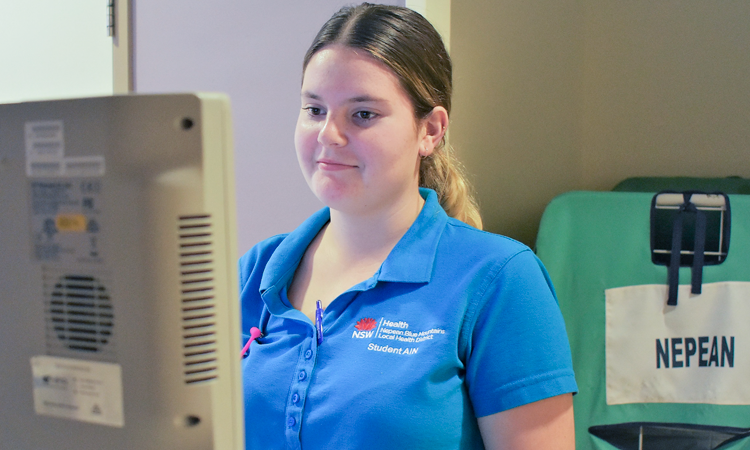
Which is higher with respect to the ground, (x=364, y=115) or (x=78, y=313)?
(x=364, y=115)

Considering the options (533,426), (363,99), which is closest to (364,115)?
(363,99)

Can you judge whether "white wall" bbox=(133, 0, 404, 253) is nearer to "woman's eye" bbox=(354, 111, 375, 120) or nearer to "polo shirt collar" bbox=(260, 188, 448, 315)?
"polo shirt collar" bbox=(260, 188, 448, 315)

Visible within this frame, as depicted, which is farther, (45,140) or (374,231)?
(374,231)

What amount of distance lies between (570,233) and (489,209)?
282mm

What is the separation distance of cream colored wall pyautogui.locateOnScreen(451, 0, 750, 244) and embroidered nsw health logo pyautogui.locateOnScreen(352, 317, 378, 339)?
711mm

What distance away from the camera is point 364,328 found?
102cm

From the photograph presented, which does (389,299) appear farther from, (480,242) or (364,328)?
(480,242)

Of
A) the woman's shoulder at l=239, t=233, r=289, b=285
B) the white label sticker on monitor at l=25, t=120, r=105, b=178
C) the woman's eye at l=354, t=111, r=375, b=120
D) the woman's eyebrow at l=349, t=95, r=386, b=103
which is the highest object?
the woman's eyebrow at l=349, t=95, r=386, b=103

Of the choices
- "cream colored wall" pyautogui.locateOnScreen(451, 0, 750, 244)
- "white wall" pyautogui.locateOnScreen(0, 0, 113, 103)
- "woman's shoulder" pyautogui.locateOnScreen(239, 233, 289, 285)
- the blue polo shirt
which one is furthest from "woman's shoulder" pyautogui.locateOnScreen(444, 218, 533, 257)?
"white wall" pyautogui.locateOnScreen(0, 0, 113, 103)

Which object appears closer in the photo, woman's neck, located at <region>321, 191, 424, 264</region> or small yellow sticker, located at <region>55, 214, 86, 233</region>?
small yellow sticker, located at <region>55, 214, 86, 233</region>

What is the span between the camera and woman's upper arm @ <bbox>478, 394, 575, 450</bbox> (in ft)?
3.11

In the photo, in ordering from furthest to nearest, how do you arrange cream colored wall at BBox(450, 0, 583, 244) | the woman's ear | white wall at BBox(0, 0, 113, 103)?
white wall at BBox(0, 0, 113, 103) → cream colored wall at BBox(450, 0, 583, 244) → the woman's ear

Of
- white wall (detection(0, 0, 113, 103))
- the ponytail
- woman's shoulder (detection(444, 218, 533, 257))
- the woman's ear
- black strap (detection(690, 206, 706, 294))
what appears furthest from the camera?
white wall (detection(0, 0, 113, 103))

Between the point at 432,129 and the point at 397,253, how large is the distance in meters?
0.26
